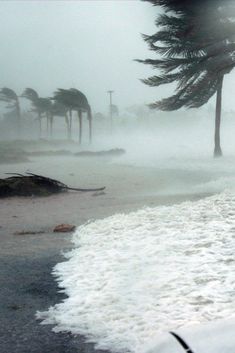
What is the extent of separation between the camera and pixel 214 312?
3107mm

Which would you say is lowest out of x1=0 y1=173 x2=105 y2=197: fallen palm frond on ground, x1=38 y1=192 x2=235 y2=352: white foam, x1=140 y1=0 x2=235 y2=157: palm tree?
x1=0 y1=173 x2=105 y2=197: fallen palm frond on ground

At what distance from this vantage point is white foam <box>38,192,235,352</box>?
3.09 m

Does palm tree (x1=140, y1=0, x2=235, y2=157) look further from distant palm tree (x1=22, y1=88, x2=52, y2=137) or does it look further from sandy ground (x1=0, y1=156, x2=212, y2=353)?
distant palm tree (x1=22, y1=88, x2=52, y2=137)

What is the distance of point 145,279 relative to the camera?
406cm

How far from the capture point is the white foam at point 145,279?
309 centimetres

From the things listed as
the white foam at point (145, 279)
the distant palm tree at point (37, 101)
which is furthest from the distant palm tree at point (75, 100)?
the white foam at point (145, 279)

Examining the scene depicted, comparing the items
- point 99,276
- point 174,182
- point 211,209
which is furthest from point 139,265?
point 174,182

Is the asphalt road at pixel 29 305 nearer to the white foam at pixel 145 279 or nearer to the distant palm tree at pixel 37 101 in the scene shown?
the white foam at pixel 145 279

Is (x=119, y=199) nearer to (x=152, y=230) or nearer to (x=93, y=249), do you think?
(x=152, y=230)

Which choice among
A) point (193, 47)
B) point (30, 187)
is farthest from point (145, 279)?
point (193, 47)

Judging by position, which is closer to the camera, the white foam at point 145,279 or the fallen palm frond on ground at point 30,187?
the white foam at point 145,279

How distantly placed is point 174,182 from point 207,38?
19.2ft

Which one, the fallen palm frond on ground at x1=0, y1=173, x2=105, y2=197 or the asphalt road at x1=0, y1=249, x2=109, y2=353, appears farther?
the fallen palm frond on ground at x1=0, y1=173, x2=105, y2=197

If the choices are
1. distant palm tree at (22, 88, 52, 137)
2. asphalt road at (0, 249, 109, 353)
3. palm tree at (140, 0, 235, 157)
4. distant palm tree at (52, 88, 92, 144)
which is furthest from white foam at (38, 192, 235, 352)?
distant palm tree at (22, 88, 52, 137)
